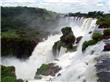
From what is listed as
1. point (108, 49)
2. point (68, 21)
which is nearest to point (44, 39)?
point (68, 21)

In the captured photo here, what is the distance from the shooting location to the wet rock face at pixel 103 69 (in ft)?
78.7

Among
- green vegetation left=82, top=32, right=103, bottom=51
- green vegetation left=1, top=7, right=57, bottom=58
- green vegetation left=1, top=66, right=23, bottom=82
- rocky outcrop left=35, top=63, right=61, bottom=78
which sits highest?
green vegetation left=82, top=32, right=103, bottom=51

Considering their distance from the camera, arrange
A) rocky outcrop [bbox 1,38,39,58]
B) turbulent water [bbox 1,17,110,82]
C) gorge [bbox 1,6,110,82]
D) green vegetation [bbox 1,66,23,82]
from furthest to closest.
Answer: rocky outcrop [bbox 1,38,39,58]
turbulent water [bbox 1,17,110,82]
green vegetation [bbox 1,66,23,82]
gorge [bbox 1,6,110,82]

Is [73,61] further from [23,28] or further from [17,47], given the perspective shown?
[23,28]

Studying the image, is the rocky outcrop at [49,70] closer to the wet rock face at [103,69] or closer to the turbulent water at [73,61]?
the turbulent water at [73,61]

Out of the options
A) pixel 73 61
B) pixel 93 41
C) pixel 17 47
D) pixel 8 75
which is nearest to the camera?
pixel 8 75

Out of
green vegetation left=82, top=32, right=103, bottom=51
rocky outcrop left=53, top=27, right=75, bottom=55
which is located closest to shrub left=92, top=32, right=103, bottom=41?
green vegetation left=82, top=32, right=103, bottom=51

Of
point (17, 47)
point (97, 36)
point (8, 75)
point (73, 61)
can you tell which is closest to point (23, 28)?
point (17, 47)

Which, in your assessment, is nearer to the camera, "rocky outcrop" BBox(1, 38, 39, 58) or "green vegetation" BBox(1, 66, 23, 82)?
"green vegetation" BBox(1, 66, 23, 82)

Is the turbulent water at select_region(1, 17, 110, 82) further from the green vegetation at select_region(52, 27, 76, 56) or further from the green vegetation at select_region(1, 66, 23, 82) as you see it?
the green vegetation at select_region(1, 66, 23, 82)

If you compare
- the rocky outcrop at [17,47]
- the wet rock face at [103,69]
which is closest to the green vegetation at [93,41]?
the wet rock face at [103,69]

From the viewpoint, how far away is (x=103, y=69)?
85.9 ft

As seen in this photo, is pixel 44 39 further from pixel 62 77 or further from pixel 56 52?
pixel 62 77

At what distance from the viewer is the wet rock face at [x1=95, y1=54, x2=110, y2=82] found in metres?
24.0
